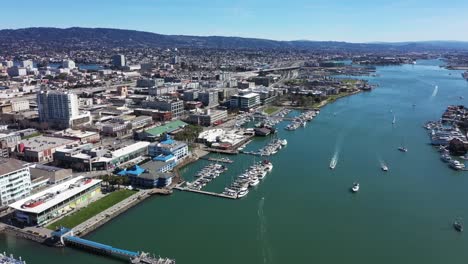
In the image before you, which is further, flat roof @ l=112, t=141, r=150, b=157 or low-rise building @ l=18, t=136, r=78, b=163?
low-rise building @ l=18, t=136, r=78, b=163

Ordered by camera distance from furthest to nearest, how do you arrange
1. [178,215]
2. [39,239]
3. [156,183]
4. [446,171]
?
[446,171], [156,183], [178,215], [39,239]

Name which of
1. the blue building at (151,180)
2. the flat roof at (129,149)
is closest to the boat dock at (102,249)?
the blue building at (151,180)

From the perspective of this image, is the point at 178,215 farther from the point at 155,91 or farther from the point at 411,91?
the point at 411,91

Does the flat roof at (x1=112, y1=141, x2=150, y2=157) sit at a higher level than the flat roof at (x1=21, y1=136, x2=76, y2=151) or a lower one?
lower

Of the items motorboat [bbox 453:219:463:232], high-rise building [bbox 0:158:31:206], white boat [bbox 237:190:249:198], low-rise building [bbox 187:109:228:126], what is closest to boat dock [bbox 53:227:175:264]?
high-rise building [bbox 0:158:31:206]

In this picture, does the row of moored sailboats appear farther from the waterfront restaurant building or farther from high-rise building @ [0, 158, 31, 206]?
high-rise building @ [0, 158, 31, 206]

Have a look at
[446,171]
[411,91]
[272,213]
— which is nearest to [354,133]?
[446,171]

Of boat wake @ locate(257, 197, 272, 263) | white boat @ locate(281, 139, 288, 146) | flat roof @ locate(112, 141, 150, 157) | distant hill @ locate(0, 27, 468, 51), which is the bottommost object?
boat wake @ locate(257, 197, 272, 263)

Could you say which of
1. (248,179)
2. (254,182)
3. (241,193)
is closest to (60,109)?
(248,179)
